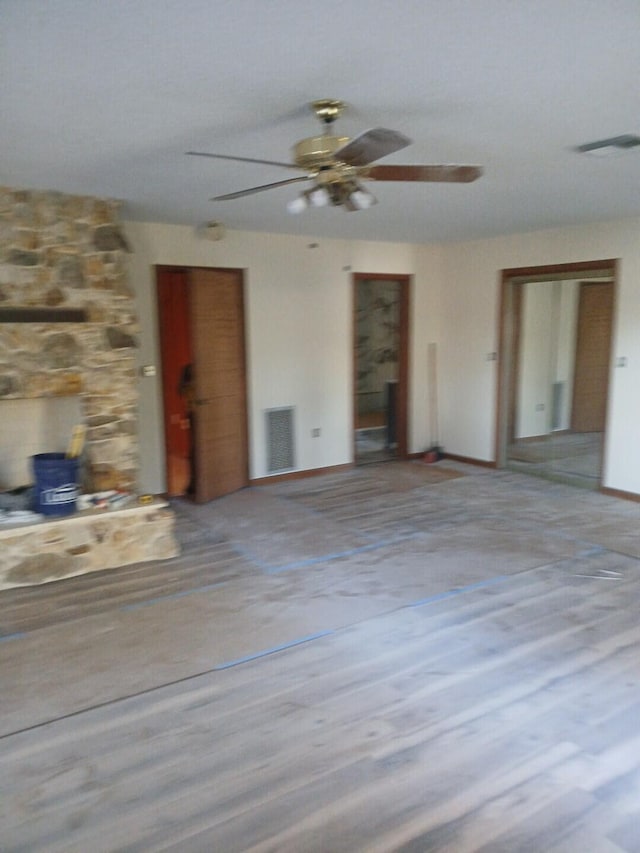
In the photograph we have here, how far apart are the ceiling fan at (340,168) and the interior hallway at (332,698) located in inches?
82.5

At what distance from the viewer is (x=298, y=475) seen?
20.6ft

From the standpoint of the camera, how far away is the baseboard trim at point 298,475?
19.7 feet

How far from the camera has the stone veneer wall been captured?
12.9 ft

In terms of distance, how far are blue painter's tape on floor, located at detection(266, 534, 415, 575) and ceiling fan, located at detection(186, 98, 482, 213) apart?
2168 mm

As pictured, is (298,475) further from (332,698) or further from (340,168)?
(340,168)

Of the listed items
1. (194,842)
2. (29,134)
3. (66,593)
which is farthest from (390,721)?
(29,134)

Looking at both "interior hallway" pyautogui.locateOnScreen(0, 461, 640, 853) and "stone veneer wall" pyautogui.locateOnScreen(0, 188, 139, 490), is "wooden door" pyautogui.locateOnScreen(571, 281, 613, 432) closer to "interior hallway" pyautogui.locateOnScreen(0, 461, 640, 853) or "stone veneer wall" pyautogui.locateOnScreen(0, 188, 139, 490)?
"interior hallway" pyautogui.locateOnScreen(0, 461, 640, 853)

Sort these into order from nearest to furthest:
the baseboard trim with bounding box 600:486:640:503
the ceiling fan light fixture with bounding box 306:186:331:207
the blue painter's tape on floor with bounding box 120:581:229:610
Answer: the ceiling fan light fixture with bounding box 306:186:331:207, the blue painter's tape on floor with bounding box 120:581:229:610, the baseboard trim with bounding box 600:486:640:503

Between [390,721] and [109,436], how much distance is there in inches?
109

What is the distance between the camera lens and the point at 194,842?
1.89 m

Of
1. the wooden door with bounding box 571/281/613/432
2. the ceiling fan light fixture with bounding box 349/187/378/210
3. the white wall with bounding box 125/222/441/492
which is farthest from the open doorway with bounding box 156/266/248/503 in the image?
the wooden door with bounding box 571/281/613/432

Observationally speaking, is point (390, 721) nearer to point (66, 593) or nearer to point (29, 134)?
point (66, 593)

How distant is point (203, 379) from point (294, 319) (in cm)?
121

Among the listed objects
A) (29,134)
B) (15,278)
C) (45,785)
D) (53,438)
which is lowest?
(45,785)
